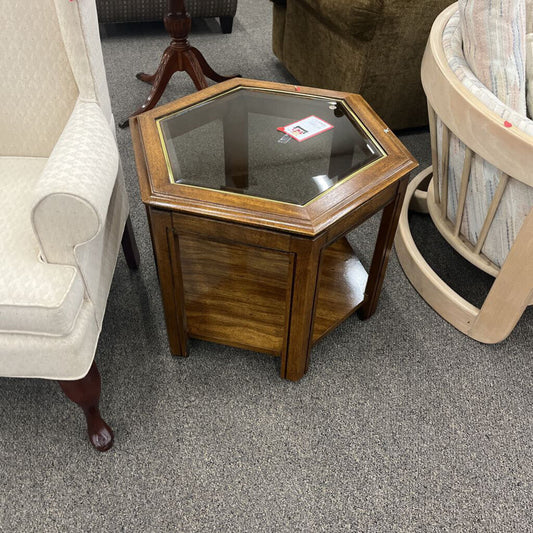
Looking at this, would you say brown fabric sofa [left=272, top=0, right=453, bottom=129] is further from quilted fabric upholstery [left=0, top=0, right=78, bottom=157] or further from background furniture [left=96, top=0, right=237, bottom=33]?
quilted fabric upholstery [left=0, top=0, right=78, bottom=157]

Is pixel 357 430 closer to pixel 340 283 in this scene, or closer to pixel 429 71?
pixel 340 283

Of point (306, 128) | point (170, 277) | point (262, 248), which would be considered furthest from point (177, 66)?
point (262, 248)

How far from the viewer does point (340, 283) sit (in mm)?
1513

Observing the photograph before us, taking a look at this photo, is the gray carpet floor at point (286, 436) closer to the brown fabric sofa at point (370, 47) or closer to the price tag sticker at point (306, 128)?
the price tag sticker at point (306, 128)

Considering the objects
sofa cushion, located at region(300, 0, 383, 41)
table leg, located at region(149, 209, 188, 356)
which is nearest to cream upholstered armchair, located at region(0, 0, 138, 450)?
table leg, located at region(149, 209, 188, 356)

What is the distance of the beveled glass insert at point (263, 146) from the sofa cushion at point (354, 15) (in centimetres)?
72

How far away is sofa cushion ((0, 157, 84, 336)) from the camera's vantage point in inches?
37.3

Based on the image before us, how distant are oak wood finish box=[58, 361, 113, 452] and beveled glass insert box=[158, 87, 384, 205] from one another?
479 mm

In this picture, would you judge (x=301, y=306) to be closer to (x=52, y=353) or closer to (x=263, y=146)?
(x=263, y=146)

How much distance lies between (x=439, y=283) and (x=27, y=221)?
3.75ft

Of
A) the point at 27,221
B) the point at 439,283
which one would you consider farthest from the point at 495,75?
the point at 27,221

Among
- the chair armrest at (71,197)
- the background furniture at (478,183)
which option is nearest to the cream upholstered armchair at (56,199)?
the chair armrest at (71,197)

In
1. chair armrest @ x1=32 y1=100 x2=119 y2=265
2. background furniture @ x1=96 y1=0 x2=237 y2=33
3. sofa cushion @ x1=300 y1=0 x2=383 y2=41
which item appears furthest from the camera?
background furniture @ x1=96 y1=0 x2=237 y2=33

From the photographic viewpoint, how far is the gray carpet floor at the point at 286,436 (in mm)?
1136
